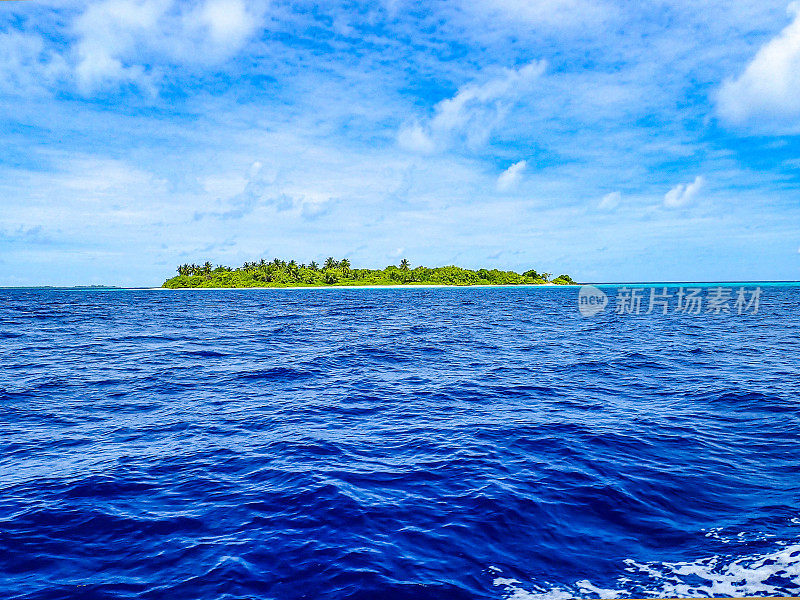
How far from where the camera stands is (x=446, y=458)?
12477 mm

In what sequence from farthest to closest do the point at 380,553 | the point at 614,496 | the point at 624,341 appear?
the point at 624,341
the point at 614,496
the point at 380,553

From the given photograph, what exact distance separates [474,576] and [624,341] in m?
36.1

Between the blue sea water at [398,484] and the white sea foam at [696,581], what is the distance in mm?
33

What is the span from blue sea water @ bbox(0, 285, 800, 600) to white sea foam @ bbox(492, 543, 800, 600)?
3 cm

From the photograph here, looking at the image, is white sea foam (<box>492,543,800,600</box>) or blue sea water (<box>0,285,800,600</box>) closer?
white sea foam (<box>492,543,800,600</box>)

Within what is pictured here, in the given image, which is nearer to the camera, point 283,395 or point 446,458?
point 446,458

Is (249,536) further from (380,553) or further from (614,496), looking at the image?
(614,496)

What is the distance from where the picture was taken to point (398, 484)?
35.6 ft

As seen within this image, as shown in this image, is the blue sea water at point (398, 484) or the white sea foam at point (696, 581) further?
the blue sea water at point (398, 484)

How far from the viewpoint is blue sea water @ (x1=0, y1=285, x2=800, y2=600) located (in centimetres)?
752

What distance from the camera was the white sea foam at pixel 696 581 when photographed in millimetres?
7035

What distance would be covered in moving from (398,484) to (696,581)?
5.67 m

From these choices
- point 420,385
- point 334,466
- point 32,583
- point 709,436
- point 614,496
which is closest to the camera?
point 32,583

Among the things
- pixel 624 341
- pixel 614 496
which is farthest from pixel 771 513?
pixel 624 341
